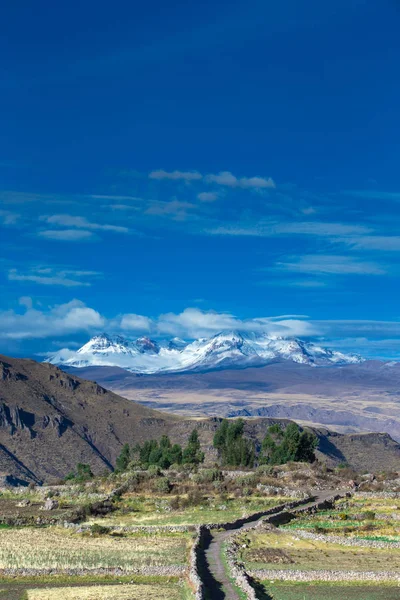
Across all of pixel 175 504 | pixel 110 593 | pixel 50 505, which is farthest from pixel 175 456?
pixel 110 593

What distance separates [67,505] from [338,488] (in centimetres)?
3017

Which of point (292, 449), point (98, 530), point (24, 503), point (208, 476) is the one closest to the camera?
point (98, 530)

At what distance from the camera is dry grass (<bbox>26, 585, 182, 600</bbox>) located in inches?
1443

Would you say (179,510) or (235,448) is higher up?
(235,448)

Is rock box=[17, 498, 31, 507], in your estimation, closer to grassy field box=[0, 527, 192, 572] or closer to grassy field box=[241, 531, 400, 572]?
grassy field box=[0, 527, 192, 572]

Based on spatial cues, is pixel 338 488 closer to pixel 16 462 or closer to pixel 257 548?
pixel 257 548

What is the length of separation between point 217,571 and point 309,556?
759 centimetres

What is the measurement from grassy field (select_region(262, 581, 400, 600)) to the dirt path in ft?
5.89

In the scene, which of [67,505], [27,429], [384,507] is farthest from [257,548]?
[27,429]

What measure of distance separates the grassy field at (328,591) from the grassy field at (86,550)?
788 centimetres

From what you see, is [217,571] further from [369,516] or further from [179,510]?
[179,510]

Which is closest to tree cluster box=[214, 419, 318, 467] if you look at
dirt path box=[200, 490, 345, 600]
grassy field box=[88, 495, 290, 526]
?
grassy field box=[88, 495, 290, 526]

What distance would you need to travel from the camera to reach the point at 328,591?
126 ft

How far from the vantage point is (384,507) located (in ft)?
234
